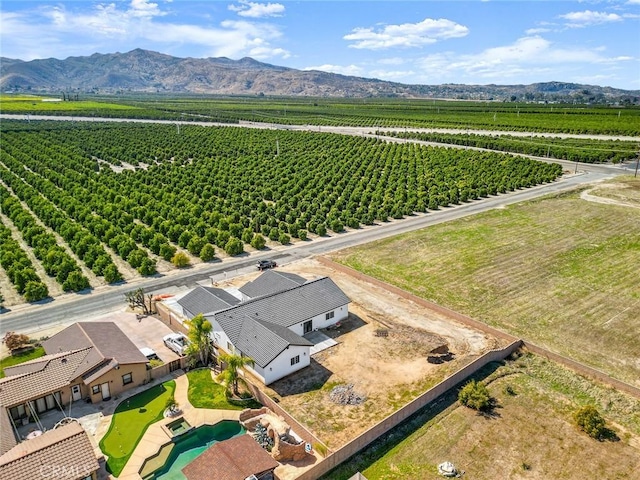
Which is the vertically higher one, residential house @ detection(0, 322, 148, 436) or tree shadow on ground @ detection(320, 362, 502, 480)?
residential house @ detection(0, 322, 148, 436)

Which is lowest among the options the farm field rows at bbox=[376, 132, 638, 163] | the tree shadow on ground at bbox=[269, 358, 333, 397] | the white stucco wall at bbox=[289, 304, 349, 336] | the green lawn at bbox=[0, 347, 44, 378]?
the green lawn at bbox=[0, 347, 44, 378]

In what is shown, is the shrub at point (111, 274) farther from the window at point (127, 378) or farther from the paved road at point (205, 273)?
the window at point (127, 378)

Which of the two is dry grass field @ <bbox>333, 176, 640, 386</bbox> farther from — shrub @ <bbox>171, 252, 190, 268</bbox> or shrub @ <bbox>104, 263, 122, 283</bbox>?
shrub @ <bbox>104, 263, 122, 283</bbox>

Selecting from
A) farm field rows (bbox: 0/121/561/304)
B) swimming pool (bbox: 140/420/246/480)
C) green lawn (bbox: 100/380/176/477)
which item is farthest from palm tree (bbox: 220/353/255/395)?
farm field rows (bbox: 0/121/561/304)

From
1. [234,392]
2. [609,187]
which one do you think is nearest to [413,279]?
[234,392]

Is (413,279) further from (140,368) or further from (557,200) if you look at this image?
(557,200)

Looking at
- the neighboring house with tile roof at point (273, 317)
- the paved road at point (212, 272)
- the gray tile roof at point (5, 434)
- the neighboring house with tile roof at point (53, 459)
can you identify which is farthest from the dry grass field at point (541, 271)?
the gray tile roof at point (5, 434)

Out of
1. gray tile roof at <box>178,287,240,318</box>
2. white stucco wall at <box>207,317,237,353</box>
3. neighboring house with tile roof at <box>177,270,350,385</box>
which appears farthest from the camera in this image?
gray tile roof at <box>178,287,240,318</box>

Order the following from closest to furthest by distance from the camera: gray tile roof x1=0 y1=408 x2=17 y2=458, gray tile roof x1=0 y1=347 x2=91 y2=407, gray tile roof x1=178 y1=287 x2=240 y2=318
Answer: gray tile roof x1=0 y1=408 x2=17 y2=458 → gray tile roof x1=0 y1=347 x2=91 y2=407 → gray tile roof x1=178 y1=287 x2=240 y2=318
